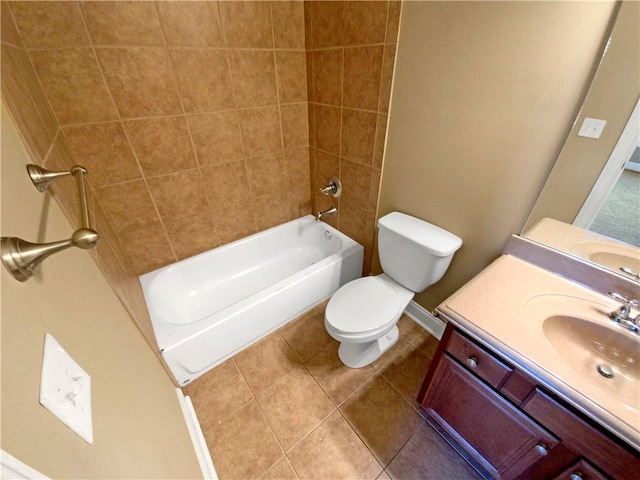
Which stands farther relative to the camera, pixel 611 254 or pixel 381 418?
pixel 381 418

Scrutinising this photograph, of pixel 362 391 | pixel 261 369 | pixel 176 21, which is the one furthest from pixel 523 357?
pixel 176 21

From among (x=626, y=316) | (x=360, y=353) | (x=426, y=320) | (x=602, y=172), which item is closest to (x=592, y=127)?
(x=602, y=172)

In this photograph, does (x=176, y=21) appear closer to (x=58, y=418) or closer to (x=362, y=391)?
(x=58, y=418)

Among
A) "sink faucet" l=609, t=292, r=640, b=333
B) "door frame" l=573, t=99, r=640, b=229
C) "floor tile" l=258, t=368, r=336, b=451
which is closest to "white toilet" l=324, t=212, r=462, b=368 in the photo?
"floor tile" l=258, t=368, r=336, b=451

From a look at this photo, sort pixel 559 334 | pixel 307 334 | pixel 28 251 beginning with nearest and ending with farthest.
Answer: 1. pixel 28 251
2. pixel 559 334
3. pixel 307 334

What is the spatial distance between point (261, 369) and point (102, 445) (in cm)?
117

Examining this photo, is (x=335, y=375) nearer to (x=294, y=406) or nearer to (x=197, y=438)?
(x=294, y=406)

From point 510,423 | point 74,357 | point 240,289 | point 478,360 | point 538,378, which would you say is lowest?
point 240,289

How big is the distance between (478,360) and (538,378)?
0.18 meters

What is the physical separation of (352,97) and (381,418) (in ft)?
5.58

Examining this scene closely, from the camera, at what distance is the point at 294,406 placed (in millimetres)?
1387

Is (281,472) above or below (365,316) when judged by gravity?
below

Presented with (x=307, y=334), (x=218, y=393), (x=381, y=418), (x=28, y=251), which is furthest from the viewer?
(x=307, y=334)

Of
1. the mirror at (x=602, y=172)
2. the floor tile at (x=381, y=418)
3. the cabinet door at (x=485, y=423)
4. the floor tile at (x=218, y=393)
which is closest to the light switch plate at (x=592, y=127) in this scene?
the mirror at (x=602, y=172)
